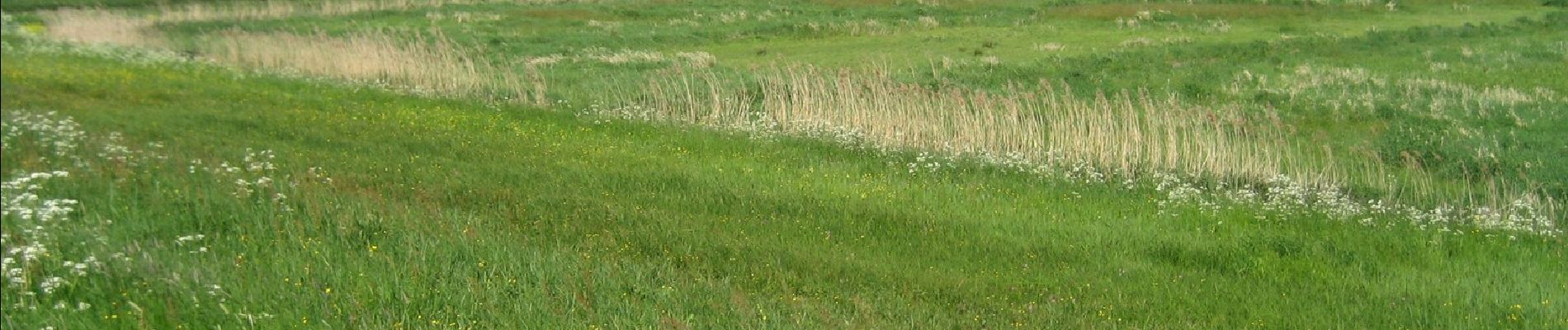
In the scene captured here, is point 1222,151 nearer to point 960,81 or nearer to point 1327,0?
point 960,81

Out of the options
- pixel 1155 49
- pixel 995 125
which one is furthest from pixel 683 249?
pixel 1155 49

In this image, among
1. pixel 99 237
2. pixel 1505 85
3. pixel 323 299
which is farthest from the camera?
pixel 1505 85

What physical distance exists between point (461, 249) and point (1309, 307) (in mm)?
4921

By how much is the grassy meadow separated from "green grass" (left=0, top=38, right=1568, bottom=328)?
0.10 feet

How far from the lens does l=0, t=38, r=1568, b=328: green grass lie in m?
6.81

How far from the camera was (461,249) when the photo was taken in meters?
7.79

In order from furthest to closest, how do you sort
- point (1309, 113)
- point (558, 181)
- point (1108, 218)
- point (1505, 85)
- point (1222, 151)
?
point (1505, 85) → point (1309, 113) → point (1222, 151) → point (558, 181) → point (1108, 218)

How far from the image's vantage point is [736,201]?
1012 cm

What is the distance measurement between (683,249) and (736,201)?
1.81 m

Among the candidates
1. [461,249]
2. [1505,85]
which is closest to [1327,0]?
[1505,85]

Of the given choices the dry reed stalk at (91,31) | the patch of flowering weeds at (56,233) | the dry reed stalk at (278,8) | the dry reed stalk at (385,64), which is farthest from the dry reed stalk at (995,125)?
the dry reed stalk at (278,8)

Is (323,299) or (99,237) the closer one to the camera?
(323,299)

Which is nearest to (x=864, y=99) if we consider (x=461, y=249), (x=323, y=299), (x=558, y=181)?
(x=558, y=181)

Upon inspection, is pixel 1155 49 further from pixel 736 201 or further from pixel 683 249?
pixel 683 249
